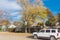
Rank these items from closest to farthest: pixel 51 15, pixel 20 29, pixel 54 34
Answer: pixel 54 34 → pixel 20 29 → pixel 51 15

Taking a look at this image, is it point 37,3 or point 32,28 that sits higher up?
point 37,3

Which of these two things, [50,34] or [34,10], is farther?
[34,10]

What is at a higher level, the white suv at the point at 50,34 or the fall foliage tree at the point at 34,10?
the fall foliage tree at the point at 34,10

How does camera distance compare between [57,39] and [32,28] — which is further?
[32,28]

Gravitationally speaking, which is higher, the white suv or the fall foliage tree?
the fall foliage tree

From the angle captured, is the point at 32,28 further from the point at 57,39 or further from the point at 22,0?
the point at 57,39

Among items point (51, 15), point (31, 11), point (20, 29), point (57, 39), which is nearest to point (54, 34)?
point (57, 39)

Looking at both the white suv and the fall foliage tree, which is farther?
the fall foliage tree

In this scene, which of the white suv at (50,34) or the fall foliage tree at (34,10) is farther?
the fall foliage tree at (34,10)

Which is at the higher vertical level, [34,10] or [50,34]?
[34,10]

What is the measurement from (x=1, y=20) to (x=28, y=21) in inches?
1135

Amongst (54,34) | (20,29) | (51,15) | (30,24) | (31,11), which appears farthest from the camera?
(51,15)

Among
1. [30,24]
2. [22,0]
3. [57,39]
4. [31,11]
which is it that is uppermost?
[22,0]

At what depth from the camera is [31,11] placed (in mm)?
40281
